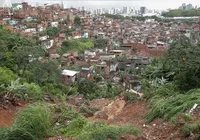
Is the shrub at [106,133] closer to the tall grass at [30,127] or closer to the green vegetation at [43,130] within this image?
the green vegetation at [43,130]

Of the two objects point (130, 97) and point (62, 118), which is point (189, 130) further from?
point (130, 97)

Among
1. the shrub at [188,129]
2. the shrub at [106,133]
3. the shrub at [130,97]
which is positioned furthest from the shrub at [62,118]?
the shrub at [130,97]

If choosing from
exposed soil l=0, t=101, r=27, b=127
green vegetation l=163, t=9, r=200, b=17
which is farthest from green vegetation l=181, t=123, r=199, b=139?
green vegetation l=163, t=9, r=200, b=17

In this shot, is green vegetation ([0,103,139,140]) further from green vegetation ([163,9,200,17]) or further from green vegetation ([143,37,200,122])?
green vegetation ([163,9,200,17])

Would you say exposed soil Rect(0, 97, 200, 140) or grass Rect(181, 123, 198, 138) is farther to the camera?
exposed soil Rect(0, 97, 200, 140)

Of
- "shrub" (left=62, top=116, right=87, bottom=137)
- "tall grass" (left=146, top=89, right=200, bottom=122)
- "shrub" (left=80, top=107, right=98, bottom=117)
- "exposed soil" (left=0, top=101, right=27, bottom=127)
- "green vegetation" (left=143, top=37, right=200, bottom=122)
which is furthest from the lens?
"shrub" (left=80, top=107, right=98, bottom=117)

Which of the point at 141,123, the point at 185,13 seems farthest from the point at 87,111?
the point at 185,13

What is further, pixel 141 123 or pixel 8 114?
pixel 8 114

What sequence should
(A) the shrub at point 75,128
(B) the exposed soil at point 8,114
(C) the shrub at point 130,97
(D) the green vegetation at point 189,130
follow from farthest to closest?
(C) the shrub at point 130,97 < (B) the exposed soil at point 8,114 < (A) the shrub at point 75,128 < (D) the green vegetation at point 189,130
